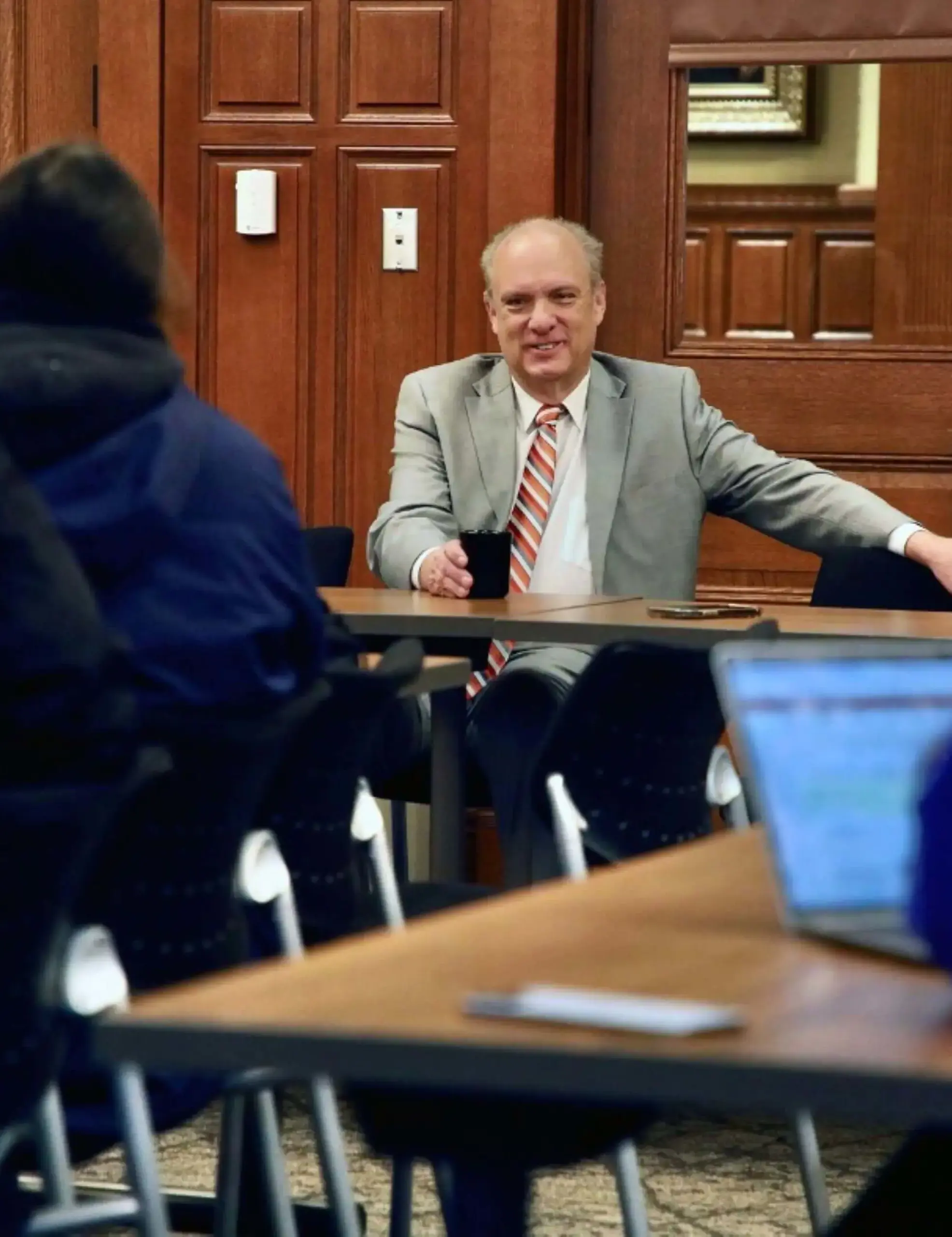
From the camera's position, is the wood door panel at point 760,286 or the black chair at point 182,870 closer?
the black chair at point 182,870

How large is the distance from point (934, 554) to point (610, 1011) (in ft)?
9.57

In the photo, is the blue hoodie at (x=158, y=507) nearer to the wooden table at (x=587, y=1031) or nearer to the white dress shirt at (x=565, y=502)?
the wooden table at (x=587, y=1031)

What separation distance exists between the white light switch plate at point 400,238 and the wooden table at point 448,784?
6.26ft

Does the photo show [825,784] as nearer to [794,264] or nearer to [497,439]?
[497,439]

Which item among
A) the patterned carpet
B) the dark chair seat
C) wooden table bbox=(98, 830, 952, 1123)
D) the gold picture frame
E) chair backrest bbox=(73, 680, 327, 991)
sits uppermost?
the gold picture frame

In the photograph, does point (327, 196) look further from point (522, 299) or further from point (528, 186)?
point (522, 299)

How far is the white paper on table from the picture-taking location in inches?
43.2

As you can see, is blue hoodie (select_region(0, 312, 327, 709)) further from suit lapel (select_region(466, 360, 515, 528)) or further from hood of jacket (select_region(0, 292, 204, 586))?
suit lapel (select_region(466, 360, 515, 528))

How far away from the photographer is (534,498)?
4.51m

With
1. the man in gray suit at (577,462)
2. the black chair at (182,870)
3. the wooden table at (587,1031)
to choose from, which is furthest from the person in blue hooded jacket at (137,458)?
the man in gray suit at (577,462)

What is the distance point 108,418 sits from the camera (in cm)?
233

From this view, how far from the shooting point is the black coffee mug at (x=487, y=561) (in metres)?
3.84

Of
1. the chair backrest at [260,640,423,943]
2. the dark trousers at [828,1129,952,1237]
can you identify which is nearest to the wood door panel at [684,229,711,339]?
the chair backrest at [260,640,423,943]

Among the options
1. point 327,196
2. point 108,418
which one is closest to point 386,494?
point 327,196
